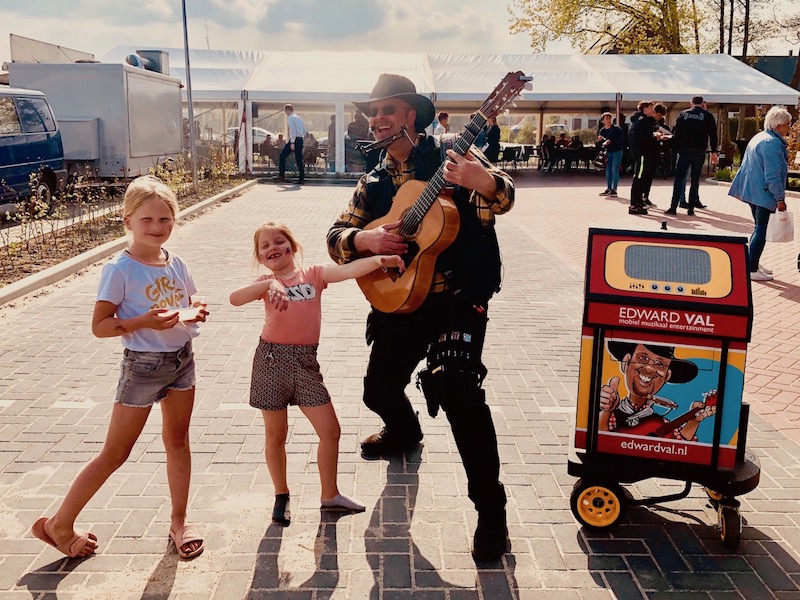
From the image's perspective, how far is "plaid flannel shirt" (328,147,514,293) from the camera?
9.93ft

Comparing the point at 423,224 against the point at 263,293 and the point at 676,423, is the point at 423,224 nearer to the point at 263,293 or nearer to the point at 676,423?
the point at 263,293

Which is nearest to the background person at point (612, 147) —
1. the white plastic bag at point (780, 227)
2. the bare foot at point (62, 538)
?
the white plastic bag at point (780, 227)

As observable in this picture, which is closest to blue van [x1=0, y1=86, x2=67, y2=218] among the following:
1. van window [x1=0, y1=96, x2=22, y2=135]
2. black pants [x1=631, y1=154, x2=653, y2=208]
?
van window [x1=0, y1=96, x2=22, y2=135]

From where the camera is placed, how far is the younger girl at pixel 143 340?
284cm

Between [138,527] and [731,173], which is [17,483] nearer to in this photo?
[138,527]

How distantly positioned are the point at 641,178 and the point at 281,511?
509 inches

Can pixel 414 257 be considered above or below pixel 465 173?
below

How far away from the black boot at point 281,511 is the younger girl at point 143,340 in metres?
0.38

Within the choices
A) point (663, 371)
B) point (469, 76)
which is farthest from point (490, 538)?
point (469, 76)

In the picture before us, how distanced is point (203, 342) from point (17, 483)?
266cm

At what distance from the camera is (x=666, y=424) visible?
325cm

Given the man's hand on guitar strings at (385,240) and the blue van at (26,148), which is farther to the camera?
the blue van at (26,148)

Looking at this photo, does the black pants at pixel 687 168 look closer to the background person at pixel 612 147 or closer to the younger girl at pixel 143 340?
the background person at pixel 612 147

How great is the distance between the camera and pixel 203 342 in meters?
6.36
